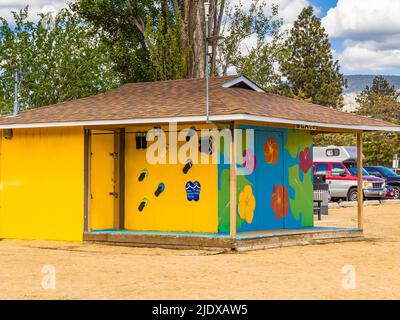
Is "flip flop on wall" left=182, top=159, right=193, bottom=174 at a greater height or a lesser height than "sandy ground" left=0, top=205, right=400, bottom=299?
greater

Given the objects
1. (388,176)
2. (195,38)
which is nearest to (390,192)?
(388,176)

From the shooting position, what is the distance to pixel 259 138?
776 inches

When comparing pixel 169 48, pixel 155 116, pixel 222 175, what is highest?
pixel 169 48

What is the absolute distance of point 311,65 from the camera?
8012 cm

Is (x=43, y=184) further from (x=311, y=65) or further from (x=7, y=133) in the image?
(x=311, y=65)

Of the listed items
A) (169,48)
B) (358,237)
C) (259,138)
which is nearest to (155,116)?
(259,138)

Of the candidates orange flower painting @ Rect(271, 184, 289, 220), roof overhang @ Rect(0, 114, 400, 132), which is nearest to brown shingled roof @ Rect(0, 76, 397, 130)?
roof overhang @ Rect(0, 114, 400, 132)

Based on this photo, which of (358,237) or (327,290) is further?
(358,237)

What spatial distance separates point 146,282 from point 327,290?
2746 millimetres

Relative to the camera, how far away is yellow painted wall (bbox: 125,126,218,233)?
18.9 metres

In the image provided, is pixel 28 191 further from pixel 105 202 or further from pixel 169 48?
pixel 169 48

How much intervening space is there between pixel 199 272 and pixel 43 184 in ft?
24.4

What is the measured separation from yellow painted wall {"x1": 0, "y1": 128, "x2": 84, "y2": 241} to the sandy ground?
681 millimetres

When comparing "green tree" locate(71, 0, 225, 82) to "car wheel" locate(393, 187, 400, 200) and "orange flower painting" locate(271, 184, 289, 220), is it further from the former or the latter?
"car wheel" locate(393, 187, 400, 200)
